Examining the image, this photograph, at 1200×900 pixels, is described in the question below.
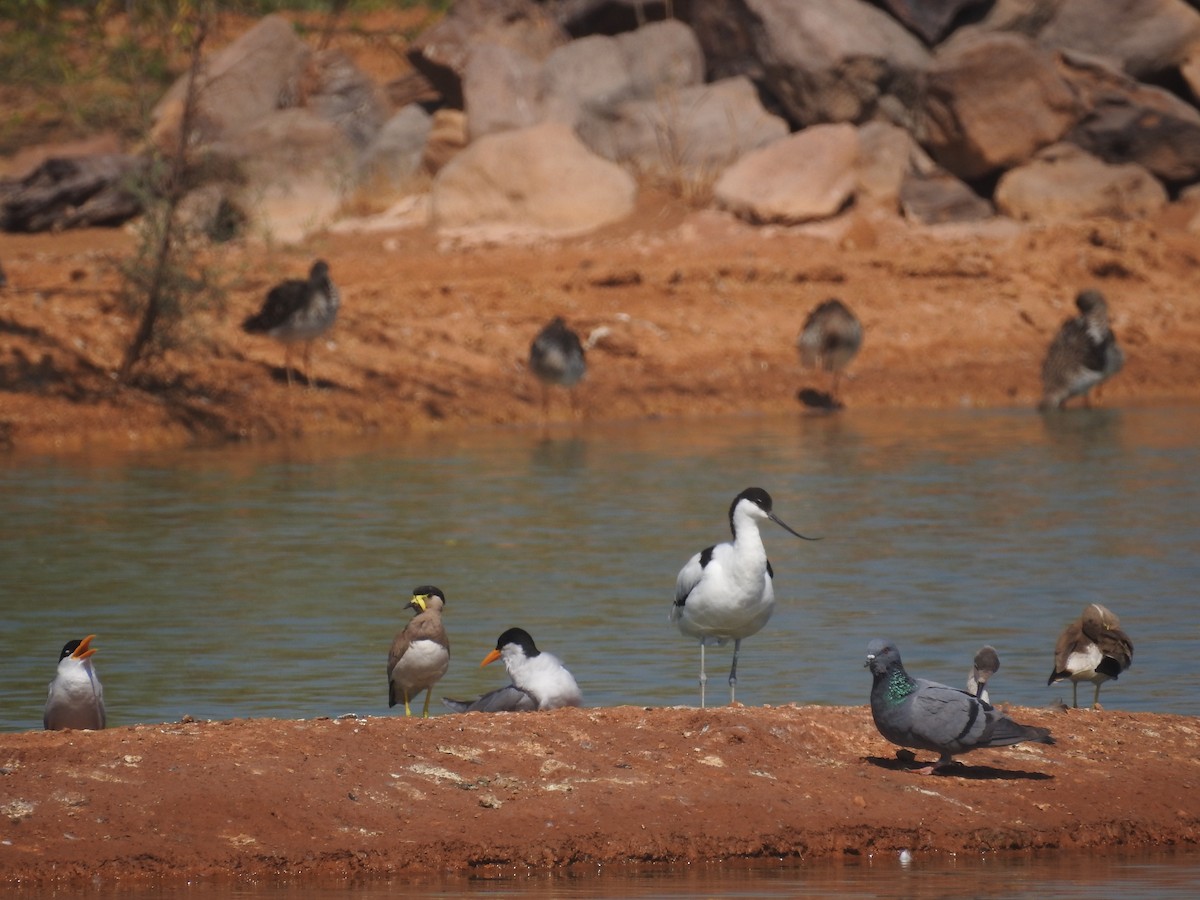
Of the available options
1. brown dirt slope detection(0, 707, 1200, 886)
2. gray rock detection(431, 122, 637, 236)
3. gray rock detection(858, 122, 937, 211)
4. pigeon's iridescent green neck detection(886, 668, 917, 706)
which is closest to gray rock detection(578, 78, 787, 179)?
gray rock detection(858, 122, 937, 211)

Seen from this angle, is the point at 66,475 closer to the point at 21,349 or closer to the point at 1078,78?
the point at 21,349

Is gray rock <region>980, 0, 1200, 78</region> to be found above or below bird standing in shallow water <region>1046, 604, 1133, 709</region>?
above

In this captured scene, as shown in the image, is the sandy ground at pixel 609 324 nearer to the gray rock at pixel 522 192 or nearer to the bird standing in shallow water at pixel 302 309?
the bird standing in shallow water at pixel 302 309

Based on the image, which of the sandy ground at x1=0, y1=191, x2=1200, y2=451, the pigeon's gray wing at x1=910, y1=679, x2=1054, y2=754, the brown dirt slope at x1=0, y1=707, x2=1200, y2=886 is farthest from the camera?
the sandy ground at x1=0, y1=191, x2=1200, y2=451

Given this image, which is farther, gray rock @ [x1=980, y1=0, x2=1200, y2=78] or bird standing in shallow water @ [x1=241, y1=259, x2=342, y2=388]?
gray rock @ [x1=980, y1=0, x2=1200, y2=78]

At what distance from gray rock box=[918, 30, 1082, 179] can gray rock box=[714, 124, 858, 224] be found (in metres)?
2.20

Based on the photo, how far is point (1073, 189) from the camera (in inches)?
1165

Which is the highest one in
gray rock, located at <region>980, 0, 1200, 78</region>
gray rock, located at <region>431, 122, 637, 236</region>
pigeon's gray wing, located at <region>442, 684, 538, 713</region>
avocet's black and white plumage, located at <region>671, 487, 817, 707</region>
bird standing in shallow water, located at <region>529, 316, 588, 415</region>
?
gray rock, located at <region>980, 0, 1200, 78</region>

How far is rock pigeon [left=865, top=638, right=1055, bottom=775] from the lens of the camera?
733cm

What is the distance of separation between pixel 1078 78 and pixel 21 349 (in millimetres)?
17089

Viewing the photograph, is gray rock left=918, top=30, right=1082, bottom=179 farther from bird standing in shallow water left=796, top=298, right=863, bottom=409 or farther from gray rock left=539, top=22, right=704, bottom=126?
bird standing in shallow water left=796, top=298, right=863, bottom=409

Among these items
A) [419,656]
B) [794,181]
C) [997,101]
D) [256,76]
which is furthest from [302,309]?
[419,656]

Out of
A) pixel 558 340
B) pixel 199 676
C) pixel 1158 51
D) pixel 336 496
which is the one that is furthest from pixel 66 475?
pixel 1158 51

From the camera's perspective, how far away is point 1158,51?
3238 cm
